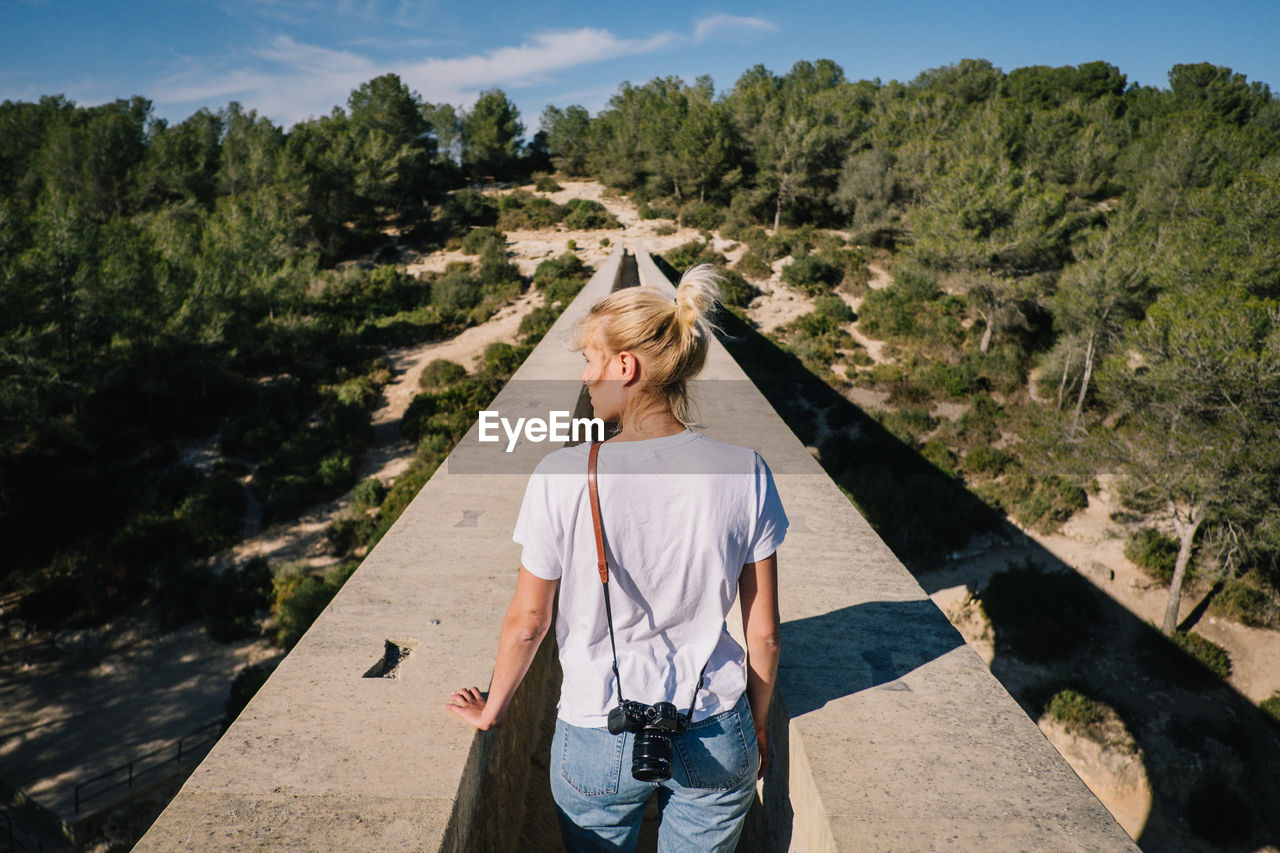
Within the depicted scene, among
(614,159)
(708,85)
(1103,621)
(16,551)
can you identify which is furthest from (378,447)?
(708,85)

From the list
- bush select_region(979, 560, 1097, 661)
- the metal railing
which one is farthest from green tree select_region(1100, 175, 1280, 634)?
the metal railing

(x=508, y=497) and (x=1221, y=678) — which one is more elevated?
(x=508, y=497)

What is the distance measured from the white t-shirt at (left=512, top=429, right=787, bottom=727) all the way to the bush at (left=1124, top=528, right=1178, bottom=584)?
16.1m

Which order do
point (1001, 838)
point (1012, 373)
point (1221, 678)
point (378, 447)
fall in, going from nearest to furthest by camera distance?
point (1001, 838), point (1221, 678), point (378, 447), point (1012, 373)

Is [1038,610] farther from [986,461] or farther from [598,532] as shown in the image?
[598,532]

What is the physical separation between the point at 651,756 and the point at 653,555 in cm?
43

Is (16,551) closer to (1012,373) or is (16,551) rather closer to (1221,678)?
(1221,678)

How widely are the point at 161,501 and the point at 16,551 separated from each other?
2.69m

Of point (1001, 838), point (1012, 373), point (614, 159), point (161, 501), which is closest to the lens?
point (1001, 838)

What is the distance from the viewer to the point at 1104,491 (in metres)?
16.1

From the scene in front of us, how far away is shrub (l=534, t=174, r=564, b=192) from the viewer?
4636 centimetres

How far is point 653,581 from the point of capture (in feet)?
4.66

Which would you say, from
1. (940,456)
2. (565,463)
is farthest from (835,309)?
(565,463)

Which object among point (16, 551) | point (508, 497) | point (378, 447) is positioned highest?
point (508, 497)
